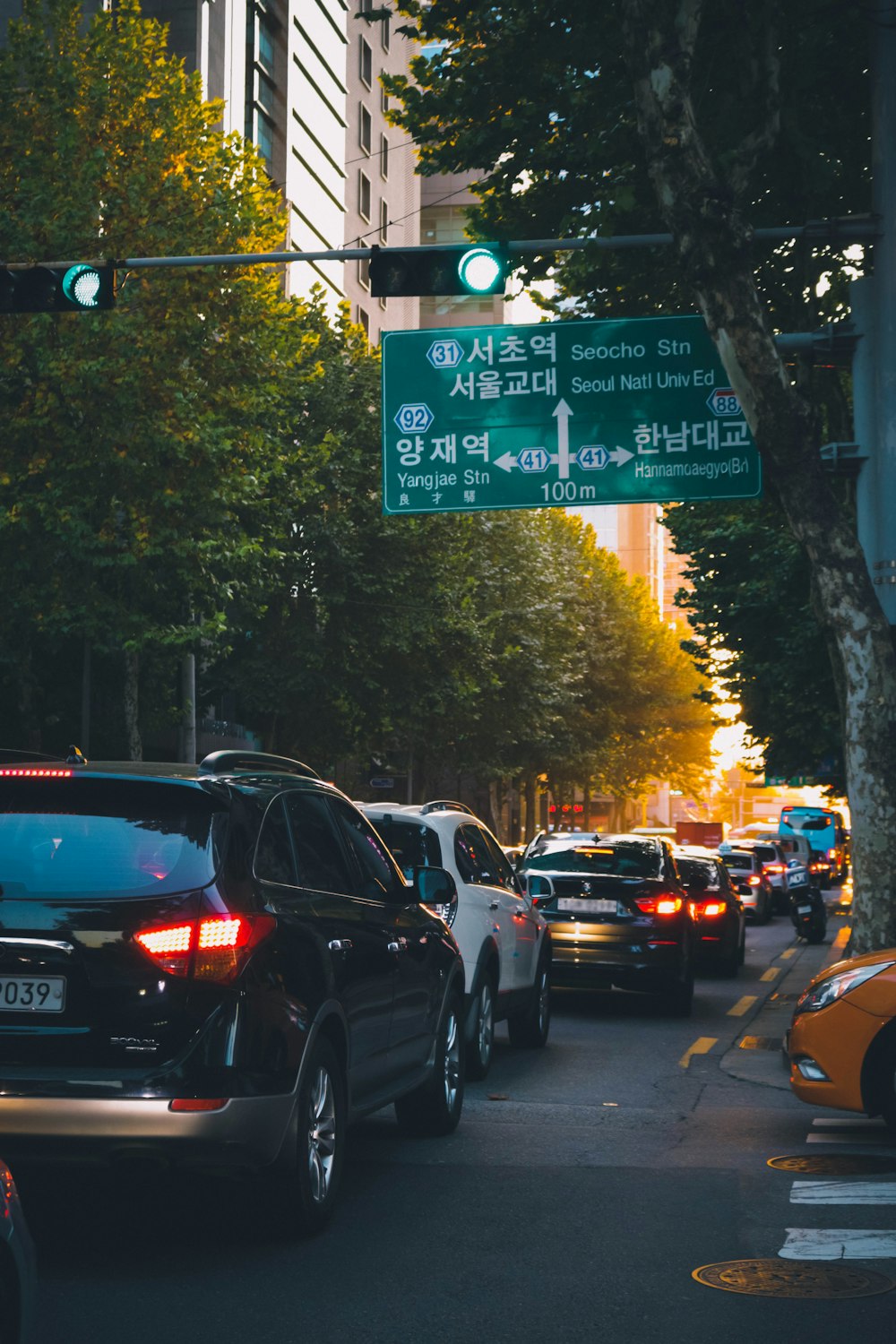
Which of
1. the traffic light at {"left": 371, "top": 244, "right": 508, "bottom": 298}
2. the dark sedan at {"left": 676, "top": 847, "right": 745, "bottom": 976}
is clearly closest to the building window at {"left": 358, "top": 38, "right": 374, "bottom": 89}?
the dark sedan at {"left": 676, "top": 847, "right": 745, "bottom": 976}

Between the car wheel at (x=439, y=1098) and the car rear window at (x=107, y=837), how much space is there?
299 cm

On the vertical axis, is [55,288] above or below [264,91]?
below

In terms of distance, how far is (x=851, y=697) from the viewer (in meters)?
12.5

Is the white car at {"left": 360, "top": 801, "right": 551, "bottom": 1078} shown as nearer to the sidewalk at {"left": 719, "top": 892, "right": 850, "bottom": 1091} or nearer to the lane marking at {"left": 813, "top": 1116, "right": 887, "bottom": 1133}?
the sidewalk at {"left": 719, "top": 892, "right": 850, "bottom": 1091}

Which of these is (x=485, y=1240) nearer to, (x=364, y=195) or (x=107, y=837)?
(x=107, y=837)

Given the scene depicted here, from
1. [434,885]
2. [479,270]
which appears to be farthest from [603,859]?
[434,885]

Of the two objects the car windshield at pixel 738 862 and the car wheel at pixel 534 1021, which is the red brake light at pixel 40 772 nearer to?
the car wheel at pixel 534 1021

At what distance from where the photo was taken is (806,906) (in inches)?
1061

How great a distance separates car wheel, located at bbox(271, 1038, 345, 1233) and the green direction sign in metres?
9.64

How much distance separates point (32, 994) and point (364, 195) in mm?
69117

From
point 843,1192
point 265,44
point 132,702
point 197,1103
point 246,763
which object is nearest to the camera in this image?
point 197,1103

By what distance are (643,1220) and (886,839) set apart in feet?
19.6

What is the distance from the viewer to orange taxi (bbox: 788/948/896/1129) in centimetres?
872

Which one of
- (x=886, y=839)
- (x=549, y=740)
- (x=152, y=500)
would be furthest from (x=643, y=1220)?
(x=549, y=740)
